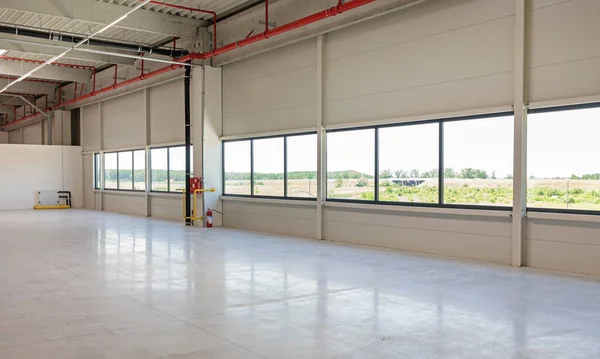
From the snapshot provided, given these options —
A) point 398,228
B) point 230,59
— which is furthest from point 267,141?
point 398,228

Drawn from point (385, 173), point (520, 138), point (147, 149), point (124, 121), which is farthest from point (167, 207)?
point (520, 138)

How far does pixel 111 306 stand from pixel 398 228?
5716 millimetres

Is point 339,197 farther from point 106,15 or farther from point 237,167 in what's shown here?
point 106,15

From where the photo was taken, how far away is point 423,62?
30.6ft

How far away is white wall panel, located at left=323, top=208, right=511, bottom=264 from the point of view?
830 centimetres

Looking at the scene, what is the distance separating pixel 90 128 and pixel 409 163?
1690 cm

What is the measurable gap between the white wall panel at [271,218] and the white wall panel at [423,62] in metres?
2.31

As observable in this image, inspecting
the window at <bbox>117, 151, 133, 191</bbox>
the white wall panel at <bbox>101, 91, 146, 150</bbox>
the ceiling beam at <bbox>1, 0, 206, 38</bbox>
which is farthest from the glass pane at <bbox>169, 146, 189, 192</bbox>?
the ceiling beam at <bbox>1, 0, 206, 38</bbox>

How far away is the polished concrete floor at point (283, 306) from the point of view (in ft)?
14.1

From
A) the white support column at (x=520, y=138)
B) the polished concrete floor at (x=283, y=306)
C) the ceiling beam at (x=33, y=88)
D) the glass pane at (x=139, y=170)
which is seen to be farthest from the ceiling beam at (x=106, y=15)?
the ceiling beam at (x=33, y=88)

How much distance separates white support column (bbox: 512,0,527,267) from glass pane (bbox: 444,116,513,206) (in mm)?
281

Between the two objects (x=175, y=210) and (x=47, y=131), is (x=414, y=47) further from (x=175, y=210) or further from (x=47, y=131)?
(x=47, y=131)

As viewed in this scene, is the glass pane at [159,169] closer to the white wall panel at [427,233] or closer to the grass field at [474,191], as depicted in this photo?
the grass field at [474,191]

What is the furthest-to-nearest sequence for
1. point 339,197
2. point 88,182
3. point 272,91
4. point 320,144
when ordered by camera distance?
point 88,182, point 272,91, point 320,144, point 339,197
